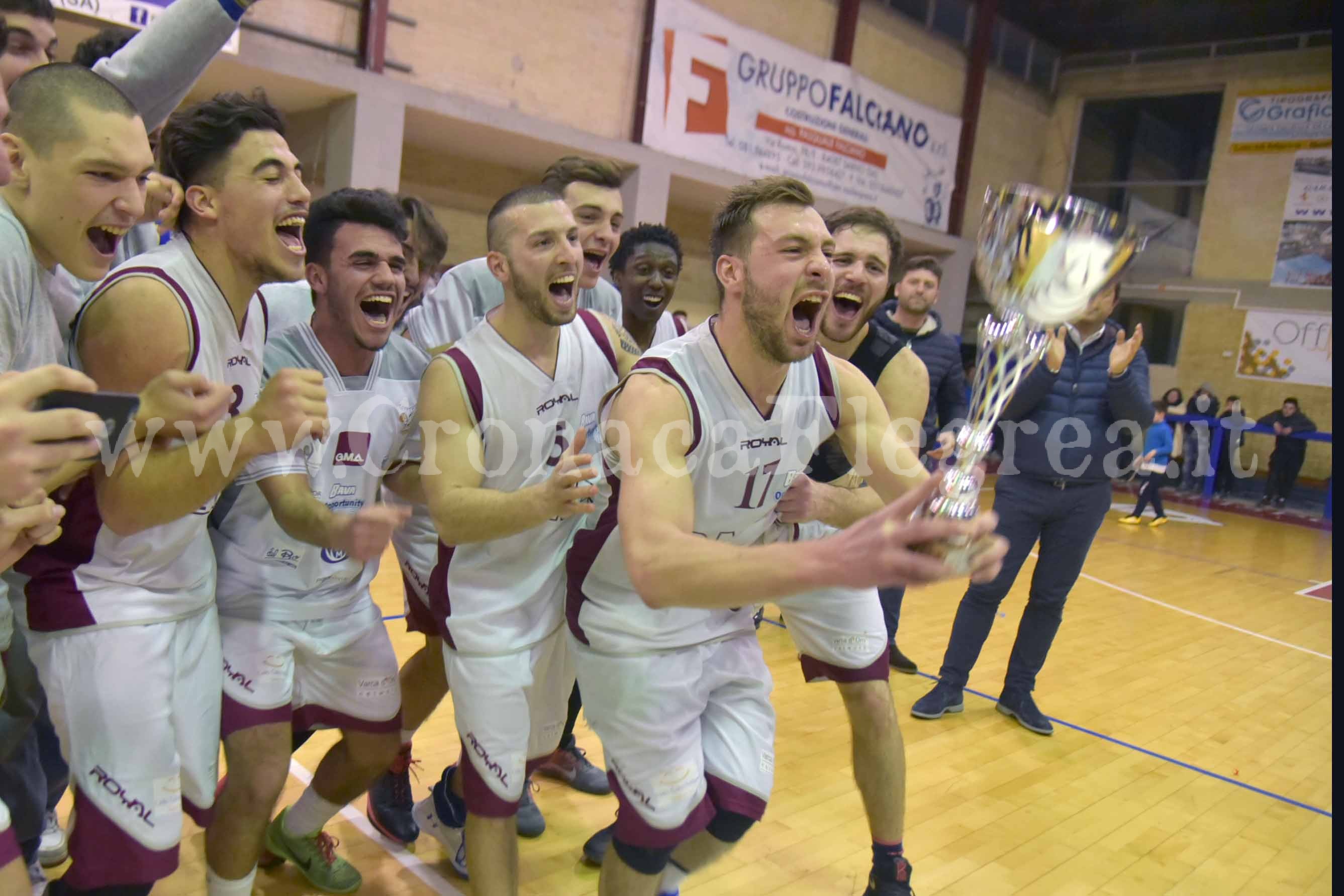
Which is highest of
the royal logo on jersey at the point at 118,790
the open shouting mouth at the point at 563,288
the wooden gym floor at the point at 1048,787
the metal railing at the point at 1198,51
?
the metal railing at the point at 1198,51

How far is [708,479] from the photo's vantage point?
2604 millimetres

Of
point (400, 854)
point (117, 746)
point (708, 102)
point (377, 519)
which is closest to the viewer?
point (117, 746)

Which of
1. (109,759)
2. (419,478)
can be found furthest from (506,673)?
(109,759)

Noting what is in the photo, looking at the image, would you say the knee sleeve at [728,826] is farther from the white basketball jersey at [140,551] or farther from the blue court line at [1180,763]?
the blue court line at [1180,763]

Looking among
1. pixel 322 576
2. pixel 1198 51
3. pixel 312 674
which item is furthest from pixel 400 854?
pixel 1198 51

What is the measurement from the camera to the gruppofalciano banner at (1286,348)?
Answer: 17297 millimetres

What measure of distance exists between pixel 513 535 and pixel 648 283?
→ 184 cm

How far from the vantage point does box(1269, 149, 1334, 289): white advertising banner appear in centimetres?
1752

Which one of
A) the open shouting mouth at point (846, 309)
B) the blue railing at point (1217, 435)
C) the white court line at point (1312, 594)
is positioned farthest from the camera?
the blue railing at point (1217, 435)

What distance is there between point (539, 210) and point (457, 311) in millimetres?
1104

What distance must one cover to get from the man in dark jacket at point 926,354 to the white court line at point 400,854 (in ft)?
8.76

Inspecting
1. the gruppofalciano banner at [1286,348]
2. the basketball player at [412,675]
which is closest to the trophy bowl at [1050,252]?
the basketball player at [412,675]

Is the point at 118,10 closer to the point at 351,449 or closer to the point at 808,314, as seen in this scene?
the point at 351,449

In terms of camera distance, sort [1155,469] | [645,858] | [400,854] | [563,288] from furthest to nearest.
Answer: [1155,469]
[400,854]
[563,288]
[645,858]
